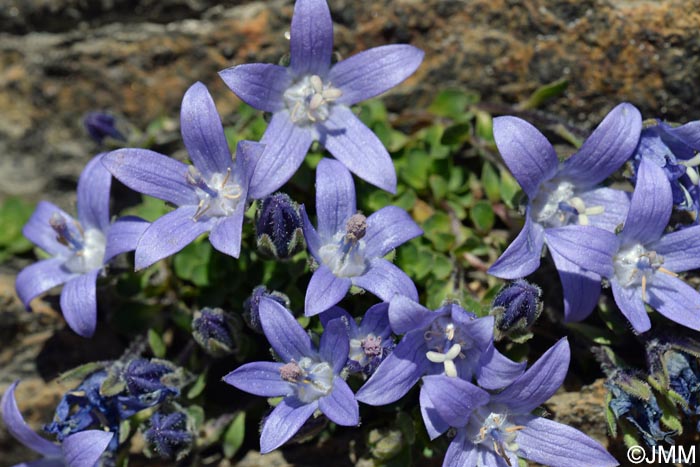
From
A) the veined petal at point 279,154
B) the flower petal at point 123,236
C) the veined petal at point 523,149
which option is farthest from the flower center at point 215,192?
the veined petal at point 523,149

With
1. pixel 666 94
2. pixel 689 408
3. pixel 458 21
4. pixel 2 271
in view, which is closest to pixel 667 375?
pixel 689 408

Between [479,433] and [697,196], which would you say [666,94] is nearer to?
[697,196]

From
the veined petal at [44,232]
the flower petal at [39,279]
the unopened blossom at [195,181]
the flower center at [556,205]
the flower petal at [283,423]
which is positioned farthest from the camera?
the veined petal at [44,232]

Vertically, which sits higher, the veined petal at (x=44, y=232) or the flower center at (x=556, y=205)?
the veined petal at (x=44, y=232)

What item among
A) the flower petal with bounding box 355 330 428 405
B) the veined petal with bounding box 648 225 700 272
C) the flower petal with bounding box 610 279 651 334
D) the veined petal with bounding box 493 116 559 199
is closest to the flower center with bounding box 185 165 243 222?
the flower petal with bounding box 355 330 428 405

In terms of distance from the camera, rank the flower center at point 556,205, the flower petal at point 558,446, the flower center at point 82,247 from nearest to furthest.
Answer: the flower petal at point 558,446 → the flower center at point 556,205 → the flower center at point 82,247

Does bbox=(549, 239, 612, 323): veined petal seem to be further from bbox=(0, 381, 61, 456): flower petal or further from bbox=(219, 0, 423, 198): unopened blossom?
bbox=(0, 381, 61, 456): flower petal

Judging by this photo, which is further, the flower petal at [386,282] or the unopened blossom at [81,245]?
the unopened blossom at [81,245]

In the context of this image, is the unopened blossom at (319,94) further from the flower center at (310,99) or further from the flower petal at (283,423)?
the flower petal at (283,423)
